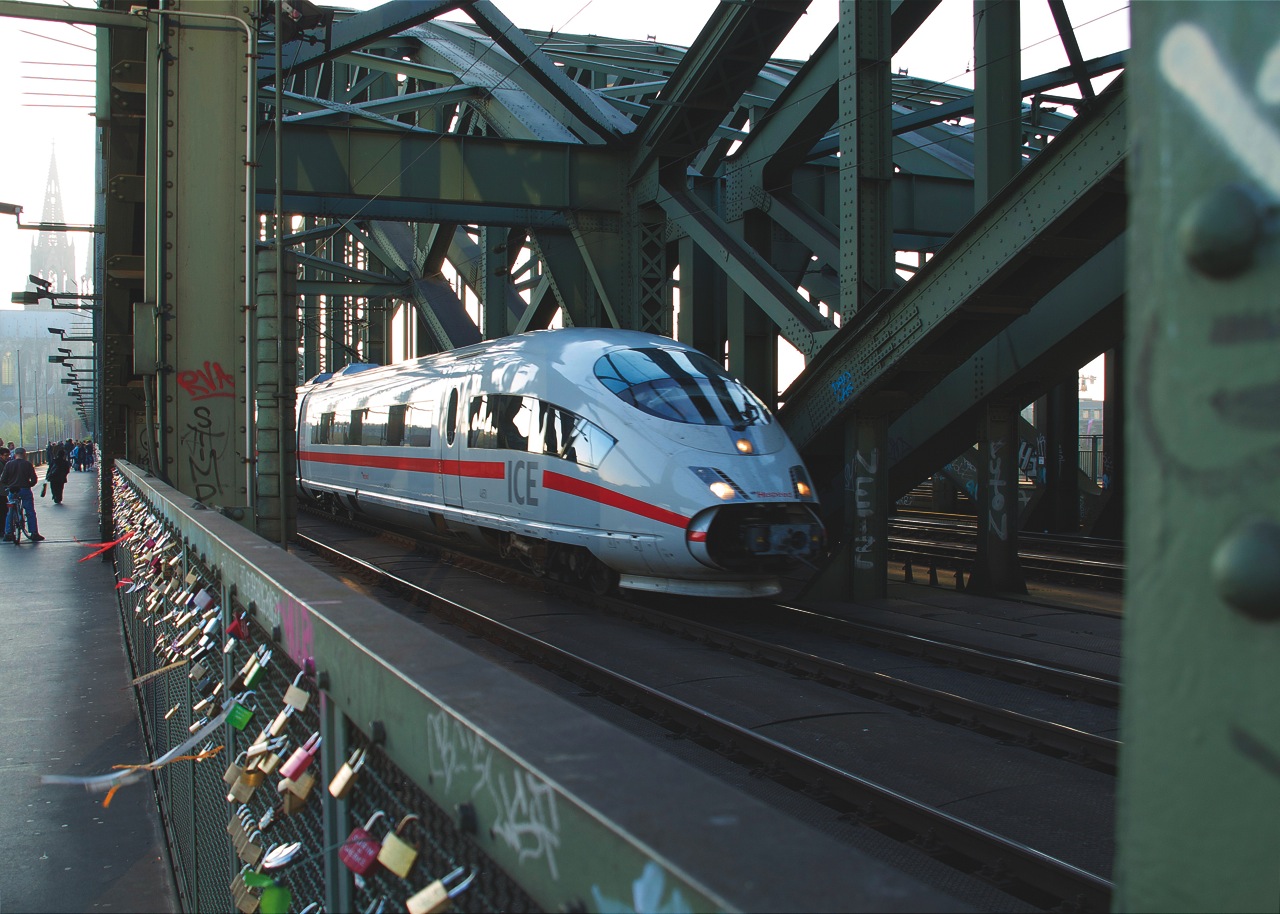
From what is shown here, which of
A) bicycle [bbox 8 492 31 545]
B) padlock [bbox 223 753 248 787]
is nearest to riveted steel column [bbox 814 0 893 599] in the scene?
padlock [bbox 223 753 248 787]

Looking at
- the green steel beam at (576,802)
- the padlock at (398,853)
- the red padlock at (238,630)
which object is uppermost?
the green steel beam at (576,802)

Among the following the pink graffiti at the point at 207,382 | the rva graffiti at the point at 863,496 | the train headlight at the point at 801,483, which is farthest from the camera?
the rva graffiti at the point at 863,496

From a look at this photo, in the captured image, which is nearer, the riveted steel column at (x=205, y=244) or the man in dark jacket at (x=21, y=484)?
the riveted steel column at (x=205, y=244)

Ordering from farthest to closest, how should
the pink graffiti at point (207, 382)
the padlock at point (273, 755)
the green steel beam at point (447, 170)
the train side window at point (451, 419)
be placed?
the green steel beam at point (447, 170) → the train side window at point (451, 419) → the pink graffiti at point (207, 382) → the padlock at point (273, 755)

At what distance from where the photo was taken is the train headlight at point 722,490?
958cm

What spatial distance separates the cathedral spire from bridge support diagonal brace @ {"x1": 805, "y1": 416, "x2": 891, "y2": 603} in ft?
572

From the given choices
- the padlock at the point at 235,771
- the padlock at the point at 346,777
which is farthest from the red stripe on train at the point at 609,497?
the padlock at the point at 346,777

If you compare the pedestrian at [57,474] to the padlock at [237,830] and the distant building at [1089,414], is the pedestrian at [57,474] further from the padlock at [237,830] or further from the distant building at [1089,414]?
the distant building at [1089,414]

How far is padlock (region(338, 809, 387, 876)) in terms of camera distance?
162cm

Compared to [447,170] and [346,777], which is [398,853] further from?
[447,170]

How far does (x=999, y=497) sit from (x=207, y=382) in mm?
7981

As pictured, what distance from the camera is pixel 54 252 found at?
176 meters

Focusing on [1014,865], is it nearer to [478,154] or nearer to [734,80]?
[734,80]

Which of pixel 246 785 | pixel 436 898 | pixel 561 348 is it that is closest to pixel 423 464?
pixel 561 348
